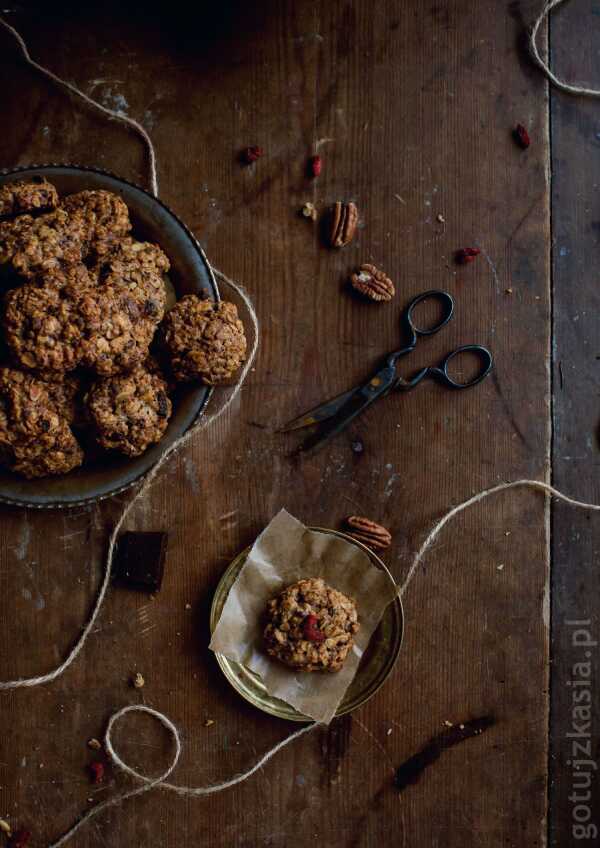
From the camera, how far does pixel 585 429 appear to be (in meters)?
1.75

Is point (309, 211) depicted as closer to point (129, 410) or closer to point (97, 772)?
point (129, 410)

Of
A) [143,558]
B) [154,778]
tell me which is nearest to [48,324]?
[143,558]

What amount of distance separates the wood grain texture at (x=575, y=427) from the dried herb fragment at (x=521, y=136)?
0.07 meters

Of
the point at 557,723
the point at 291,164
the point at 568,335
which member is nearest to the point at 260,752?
the point at 557,723

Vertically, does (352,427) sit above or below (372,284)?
below

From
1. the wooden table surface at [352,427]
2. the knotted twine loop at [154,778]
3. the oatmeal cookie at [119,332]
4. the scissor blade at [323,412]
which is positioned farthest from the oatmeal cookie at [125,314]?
the knotted twine loop at [154,778]

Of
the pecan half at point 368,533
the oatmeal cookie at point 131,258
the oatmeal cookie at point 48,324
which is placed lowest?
the pecan half at point 368,533

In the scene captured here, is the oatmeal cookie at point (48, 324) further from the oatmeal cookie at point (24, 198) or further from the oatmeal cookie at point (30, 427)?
the oatmeal cookie at point (24, 198)

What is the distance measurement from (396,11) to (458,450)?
39.2 inches

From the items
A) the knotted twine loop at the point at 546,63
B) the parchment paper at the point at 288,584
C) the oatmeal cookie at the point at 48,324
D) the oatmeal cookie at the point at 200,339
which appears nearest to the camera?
the oatmeal cookie at the point at 48,324

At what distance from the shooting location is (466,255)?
1717mm

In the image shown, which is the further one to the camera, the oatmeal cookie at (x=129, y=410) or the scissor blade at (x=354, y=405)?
the scissor blade at (x=354, y=405)

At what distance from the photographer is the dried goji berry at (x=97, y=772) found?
5.60 ft

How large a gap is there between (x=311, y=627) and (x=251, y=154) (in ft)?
3.34
